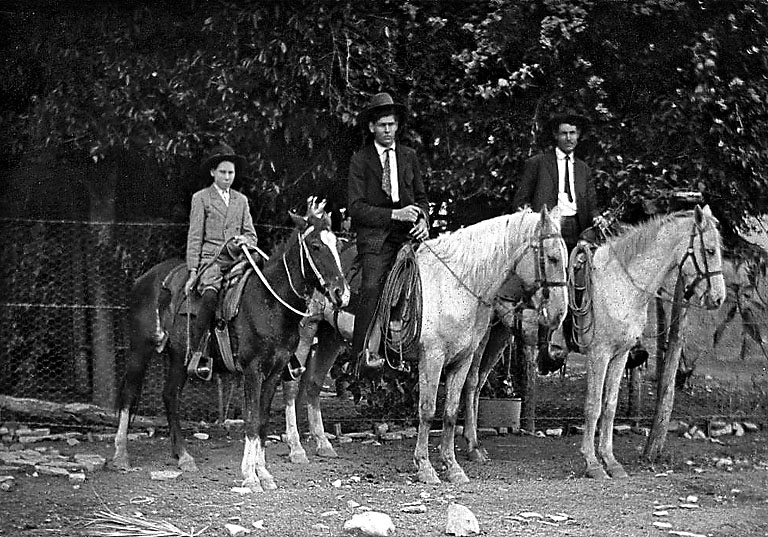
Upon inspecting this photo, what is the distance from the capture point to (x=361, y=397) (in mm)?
10938

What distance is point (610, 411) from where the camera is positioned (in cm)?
834

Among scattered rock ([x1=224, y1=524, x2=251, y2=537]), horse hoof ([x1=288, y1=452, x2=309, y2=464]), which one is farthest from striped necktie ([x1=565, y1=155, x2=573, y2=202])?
scattered rock ([x1=224, y1=524, x2=251, y2=537])

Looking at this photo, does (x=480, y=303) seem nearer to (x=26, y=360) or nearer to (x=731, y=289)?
(x=731, y=289)

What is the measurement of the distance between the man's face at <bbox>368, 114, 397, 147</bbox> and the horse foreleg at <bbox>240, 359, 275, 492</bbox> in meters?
2.14

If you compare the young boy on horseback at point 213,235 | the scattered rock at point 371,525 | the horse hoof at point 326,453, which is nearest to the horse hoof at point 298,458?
the horse hoof at point 326,453

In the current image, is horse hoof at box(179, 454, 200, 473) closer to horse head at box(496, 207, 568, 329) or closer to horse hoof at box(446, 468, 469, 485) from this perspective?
horse hoof at box(446, 468, 469, 485)

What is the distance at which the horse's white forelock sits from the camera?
7.77m

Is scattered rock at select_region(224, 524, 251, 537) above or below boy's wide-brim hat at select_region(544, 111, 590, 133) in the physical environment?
below

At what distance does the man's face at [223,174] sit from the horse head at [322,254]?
1.26 metres

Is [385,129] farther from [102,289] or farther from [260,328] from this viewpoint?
[102,289]

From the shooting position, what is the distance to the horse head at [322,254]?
7289 mm

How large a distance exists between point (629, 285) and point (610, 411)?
3.60 ft

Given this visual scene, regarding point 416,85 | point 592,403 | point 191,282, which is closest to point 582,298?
point 592,403

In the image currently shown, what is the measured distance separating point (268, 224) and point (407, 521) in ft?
16.3
